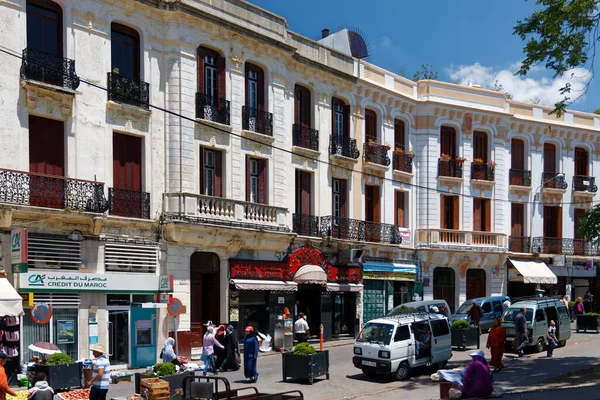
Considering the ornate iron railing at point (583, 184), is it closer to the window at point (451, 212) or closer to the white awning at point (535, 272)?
the white awning at point (535, 272)

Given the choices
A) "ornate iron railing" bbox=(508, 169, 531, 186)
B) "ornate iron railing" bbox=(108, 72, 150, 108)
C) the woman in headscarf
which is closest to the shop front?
the woman in headscarf

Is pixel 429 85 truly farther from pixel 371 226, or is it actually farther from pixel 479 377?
pixel 479 377

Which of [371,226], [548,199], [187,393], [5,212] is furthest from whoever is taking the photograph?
[548,199]

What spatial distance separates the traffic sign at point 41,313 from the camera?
20531 mm

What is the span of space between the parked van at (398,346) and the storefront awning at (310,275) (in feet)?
25.0

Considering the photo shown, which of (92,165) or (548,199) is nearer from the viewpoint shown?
(92,165)

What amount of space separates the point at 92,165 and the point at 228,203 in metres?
5.23

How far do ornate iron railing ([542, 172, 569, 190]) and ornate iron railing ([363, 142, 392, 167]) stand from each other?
38.3 feet

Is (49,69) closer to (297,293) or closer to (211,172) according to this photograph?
(211,172)

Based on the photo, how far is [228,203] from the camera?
2678 centimetres

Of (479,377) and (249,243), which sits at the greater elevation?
(249,243)

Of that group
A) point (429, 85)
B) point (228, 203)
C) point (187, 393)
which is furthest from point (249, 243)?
point (429, 85)

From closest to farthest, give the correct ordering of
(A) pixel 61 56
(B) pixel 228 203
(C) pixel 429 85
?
(A) pixel 61 56, (B) pixel 228 203, (C) pixel 429 85

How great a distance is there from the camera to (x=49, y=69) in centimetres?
2222
